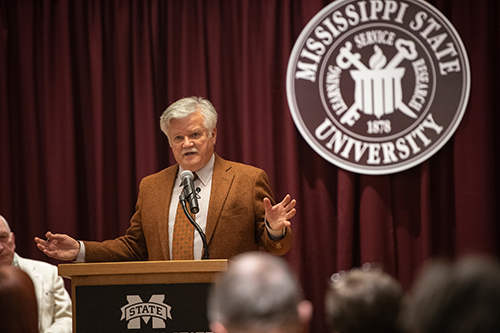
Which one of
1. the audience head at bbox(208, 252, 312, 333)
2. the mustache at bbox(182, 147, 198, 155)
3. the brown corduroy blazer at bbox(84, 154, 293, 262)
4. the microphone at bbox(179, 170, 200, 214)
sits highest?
the mustache at bbox(182, 147, 198, 155)

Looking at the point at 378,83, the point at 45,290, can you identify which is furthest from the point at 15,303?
the point at 378,83

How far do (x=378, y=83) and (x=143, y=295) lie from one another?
2447 mm

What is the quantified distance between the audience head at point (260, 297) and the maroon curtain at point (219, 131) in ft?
10.5

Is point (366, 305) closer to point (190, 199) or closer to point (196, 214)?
point (190, 199)

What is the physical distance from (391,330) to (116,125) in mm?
3629

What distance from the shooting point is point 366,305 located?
974 mm

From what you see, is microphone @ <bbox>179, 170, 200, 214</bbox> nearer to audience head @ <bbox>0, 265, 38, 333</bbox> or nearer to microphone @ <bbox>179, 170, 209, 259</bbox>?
microphone @ <bbox>179, 170, 209, 259</bbox>

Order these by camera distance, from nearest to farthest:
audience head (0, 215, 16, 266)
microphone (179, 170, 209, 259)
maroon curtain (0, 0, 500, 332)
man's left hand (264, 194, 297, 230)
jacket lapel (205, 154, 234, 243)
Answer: microphone (179, 170, 209, 259) → man's left hand (264, 194, 297, 230) → jacket lapel (205, 154, 234, 243) → audience head (0, 215, 16, 266) → maroon curtain (0, 0, 500, 332)

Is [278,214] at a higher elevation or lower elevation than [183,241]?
higher

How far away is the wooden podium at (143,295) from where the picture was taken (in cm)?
226

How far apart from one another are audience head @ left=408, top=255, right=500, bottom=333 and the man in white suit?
281 cm

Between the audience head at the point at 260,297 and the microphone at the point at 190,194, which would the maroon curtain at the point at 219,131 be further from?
the audience head at the point at 260,297

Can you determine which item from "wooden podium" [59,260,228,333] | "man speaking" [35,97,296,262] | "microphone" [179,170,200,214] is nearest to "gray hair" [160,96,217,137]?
"man speaking" [35,97,296,262]

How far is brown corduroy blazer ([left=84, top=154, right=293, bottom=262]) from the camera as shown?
289 cm
